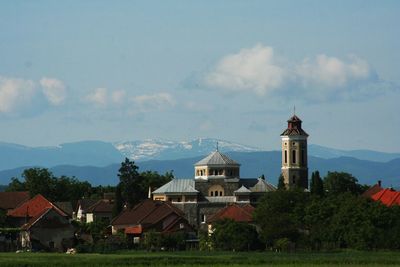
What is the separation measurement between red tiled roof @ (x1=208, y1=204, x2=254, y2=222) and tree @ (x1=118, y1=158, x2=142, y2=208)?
23.8 metres

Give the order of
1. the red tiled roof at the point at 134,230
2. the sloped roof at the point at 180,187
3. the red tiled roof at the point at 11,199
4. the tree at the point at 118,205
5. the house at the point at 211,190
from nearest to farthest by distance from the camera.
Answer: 1. the red tiled roof at the point at 134,230
2. the house at the point at 211,190
3. the sloped roof at the point at 180,187
4. the tree at the point at 118,205
5. the red tiled roof at the point at 11,199

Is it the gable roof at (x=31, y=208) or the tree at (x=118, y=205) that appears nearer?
the gable roof at (x=31, y=208)

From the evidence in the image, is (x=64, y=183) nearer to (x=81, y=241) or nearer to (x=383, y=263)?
(x=81, y=241)

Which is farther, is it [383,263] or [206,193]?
[206,193]

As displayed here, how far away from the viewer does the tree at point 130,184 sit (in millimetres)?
140875

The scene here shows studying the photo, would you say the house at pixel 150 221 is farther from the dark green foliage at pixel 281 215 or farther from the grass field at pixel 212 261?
the grass field at pixel 212 261

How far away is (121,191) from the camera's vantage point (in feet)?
461

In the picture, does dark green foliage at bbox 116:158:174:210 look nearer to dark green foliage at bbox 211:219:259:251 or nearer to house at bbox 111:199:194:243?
house at bbox 111:199:194:243

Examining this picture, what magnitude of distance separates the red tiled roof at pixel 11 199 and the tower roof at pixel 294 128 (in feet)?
101

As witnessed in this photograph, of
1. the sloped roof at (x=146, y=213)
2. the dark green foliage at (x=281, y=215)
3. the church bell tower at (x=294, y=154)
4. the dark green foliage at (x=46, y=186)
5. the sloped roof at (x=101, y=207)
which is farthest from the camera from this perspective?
the dark green foliage at (x=46, y=186)

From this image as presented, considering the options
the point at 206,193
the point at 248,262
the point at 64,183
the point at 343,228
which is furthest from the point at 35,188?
the point at 248,262

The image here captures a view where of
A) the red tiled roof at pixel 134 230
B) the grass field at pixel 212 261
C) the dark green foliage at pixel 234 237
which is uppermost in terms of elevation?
the red tiled roof at pixel 134 230

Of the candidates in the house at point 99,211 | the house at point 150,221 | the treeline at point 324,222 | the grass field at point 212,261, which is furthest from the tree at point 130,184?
the grass field at point 212,261

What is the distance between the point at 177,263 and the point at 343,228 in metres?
30.4
